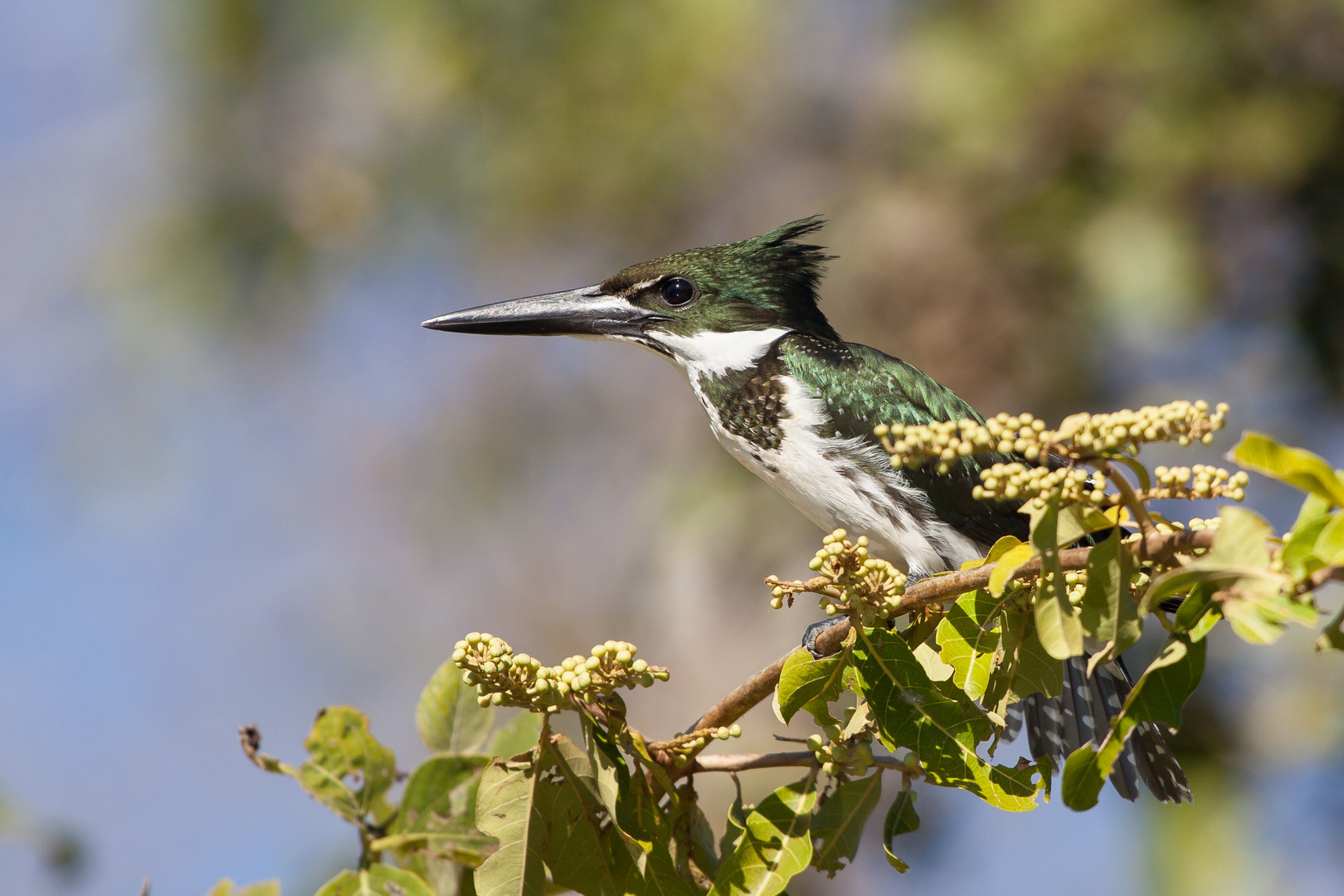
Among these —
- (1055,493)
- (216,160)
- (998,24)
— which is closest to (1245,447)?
(1055,493)

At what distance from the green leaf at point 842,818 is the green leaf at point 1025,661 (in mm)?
202

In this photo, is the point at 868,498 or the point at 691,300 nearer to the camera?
the point at 868,498

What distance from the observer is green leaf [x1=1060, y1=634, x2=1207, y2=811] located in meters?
0.92

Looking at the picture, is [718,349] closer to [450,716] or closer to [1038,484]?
[450,716]

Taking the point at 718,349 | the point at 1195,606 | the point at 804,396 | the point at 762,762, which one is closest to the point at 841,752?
the point at 762,762

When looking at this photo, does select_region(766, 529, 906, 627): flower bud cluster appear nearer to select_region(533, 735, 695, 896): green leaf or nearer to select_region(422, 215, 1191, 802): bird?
select_region(533, 735, 695, 896): green leaf

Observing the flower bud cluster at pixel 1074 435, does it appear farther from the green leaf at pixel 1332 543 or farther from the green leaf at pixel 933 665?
the green leaf at pixel 933 665

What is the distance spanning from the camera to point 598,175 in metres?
5.19

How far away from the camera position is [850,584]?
111cm

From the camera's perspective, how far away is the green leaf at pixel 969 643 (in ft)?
3.66

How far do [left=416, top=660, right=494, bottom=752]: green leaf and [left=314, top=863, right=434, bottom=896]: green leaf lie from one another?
0.16m

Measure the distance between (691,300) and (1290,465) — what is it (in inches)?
73.0

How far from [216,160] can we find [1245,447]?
220 inches

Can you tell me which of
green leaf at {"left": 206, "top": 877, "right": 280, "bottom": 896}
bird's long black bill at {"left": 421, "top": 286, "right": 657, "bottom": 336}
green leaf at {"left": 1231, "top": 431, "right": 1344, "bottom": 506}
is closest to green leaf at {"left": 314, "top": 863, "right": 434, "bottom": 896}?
green leaf at {"left": 206, "top": 877, "right": 280, "bottom": 896}
